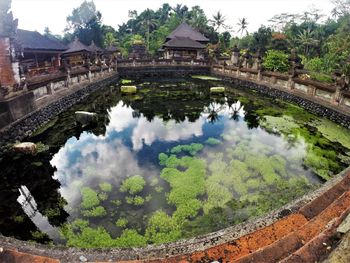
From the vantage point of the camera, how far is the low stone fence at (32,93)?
1101 centimetres

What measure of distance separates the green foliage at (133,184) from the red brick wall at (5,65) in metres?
9.71

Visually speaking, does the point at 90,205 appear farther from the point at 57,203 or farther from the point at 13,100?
the point at 13,100

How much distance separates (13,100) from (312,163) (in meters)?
12.3

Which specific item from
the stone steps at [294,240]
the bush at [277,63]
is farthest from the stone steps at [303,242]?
the bush at [277,63]

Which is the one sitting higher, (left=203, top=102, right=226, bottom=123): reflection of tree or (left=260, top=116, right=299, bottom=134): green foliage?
(left=260, top=116, right=299, bottom=134): green foliage

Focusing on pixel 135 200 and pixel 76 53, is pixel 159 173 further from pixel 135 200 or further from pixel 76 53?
pixel 76 53

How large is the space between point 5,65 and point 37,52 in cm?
1407

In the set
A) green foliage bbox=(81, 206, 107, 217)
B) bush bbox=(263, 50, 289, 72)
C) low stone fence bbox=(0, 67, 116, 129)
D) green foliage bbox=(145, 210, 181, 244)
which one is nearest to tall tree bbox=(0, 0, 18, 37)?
low stone fence bbox=(0, 67, 116, 129)

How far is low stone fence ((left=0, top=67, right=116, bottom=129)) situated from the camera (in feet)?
36.1

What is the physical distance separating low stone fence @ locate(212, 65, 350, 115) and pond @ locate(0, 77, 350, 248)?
1216 millimetres

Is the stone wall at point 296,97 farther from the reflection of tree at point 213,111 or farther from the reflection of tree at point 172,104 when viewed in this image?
the reflection of tree at point 213,111

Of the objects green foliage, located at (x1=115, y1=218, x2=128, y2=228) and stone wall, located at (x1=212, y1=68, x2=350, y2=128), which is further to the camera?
stone wall, located at (x1=212, y1=68, x2=350, y2=128)

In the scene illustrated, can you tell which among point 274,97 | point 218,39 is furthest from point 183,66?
point 218,39

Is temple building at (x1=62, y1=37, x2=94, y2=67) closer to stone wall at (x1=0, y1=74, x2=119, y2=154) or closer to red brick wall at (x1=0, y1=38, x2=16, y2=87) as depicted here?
stone wall at (x1=0, y1=74, x2=119, y2=154)
